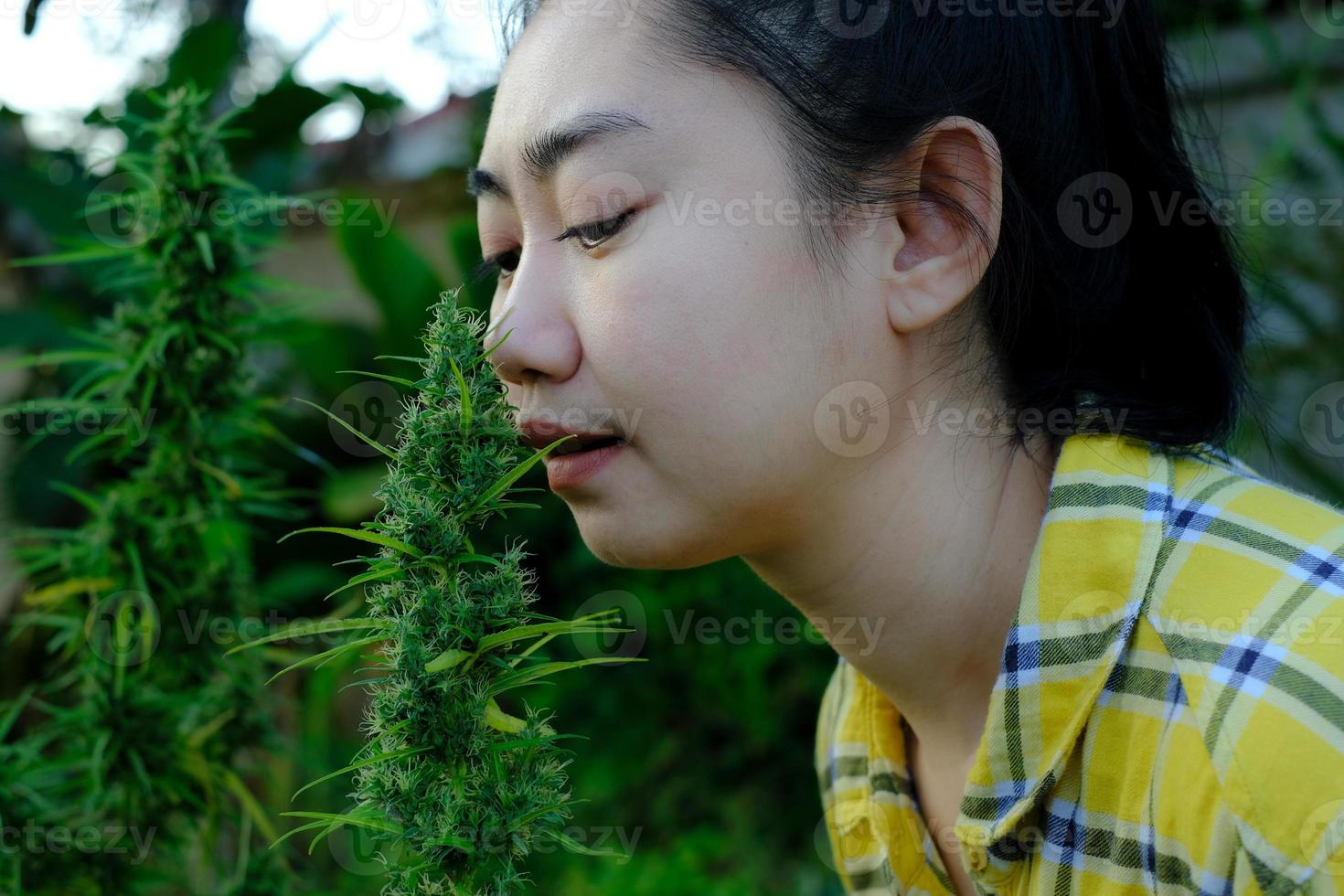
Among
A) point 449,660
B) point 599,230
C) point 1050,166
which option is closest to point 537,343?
point 599,230

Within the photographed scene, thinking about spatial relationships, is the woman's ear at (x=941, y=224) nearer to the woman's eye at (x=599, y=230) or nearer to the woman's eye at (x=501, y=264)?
the woman's eye at (x=599, y=230)

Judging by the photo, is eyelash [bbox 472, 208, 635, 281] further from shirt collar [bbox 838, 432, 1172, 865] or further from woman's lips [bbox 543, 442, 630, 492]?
shirt collar [bbox 838, 432, 1172, 865]

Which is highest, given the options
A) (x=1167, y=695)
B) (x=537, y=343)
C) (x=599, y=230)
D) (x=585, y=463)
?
(x=599, y=230)

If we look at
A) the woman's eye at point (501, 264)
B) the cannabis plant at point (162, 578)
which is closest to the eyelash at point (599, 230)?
the woman's eye at point (501, 264)

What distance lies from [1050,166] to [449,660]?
87 cm

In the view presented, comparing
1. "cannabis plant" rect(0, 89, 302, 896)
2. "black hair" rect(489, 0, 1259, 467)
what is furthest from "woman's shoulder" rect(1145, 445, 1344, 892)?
"cannabis plant" rect(0, 89, 302, 896)

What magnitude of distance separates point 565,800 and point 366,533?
25 centimetres

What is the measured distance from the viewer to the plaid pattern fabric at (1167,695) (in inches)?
36.7

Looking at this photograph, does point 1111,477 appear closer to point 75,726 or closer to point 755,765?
point 75,726

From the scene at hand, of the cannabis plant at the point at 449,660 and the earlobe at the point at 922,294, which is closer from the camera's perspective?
the cannabis plant at the point at 449,660

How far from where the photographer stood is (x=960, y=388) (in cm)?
125

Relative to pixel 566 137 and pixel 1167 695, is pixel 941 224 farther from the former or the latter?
pixel 1167 695

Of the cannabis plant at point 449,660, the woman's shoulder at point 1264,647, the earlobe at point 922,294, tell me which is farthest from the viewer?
the earlobe at point 922,294

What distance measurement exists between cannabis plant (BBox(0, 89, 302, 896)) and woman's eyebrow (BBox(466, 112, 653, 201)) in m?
0.33
